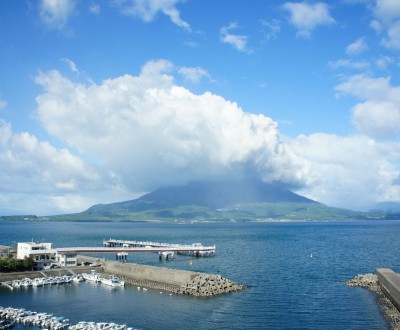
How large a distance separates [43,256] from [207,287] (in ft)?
109

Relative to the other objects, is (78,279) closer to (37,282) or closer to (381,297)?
(37,282)

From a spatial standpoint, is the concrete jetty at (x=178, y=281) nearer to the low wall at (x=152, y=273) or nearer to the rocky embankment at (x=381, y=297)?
the low wall at (x=152, y=273)

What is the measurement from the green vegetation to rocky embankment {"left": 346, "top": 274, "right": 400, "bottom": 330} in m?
47.6

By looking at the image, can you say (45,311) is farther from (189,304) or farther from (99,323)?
(189,304)

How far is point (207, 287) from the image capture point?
166ft

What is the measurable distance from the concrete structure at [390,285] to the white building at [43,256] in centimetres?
4831

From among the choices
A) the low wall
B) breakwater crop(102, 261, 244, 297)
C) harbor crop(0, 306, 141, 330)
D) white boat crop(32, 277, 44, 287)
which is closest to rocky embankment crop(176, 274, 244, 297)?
breakwater crop(102, 261, 244, 297)

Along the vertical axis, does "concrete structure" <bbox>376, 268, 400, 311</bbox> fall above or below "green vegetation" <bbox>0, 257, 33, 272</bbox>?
below

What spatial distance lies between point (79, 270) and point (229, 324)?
3467 cm

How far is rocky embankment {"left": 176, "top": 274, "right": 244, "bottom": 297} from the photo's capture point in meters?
50.1

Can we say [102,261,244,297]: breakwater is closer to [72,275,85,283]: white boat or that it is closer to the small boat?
[72,275,85,283]: white boat

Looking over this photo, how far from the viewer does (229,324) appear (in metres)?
38.8

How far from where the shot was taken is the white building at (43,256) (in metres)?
67.9

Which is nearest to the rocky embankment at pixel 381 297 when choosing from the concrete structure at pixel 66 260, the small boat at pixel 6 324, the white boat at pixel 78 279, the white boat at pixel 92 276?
the small boat at pixel 6 324
